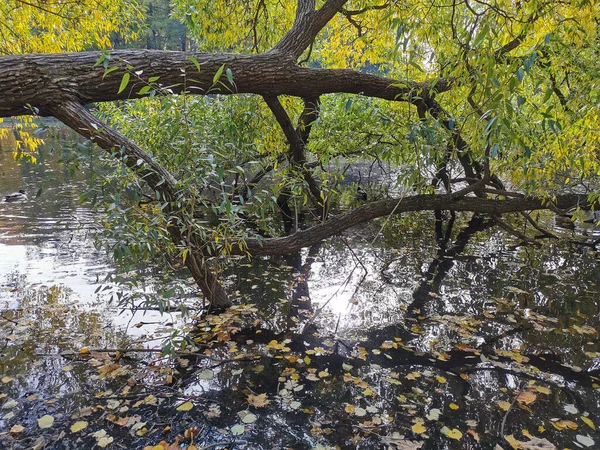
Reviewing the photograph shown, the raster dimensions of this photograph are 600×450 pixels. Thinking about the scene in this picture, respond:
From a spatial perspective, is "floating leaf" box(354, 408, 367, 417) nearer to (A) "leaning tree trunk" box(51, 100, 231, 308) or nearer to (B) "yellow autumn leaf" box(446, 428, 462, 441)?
(B) "yellow autumn leaf" box(446, 428, 462, 441)

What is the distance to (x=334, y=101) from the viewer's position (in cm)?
720

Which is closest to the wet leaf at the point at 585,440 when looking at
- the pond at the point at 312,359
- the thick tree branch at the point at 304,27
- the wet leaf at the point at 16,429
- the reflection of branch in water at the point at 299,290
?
the pond at the point at 312,359

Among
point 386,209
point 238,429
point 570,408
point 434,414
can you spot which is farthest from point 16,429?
point 386,209

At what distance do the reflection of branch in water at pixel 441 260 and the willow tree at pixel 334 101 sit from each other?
120 centimetres

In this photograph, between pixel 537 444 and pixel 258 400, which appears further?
pixel 258 400

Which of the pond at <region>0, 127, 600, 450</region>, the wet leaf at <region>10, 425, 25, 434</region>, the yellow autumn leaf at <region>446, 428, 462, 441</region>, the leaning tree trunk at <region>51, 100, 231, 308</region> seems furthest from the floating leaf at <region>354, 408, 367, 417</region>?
the wet leaf at <region>10, 425, 25, 434</region>

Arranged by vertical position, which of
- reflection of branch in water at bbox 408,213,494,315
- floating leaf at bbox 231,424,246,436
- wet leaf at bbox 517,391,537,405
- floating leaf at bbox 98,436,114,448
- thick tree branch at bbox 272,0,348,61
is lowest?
floating leaf at bbox 98,436,114,448

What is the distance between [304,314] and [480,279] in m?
3.01

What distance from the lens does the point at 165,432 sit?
3014 mm

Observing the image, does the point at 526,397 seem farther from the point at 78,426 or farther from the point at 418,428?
the point at 78,426

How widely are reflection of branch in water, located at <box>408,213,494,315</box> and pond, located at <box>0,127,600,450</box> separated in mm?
44

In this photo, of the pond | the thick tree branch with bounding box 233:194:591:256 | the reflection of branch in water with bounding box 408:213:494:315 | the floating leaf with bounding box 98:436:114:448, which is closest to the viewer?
the floating leaf with bounding box 98:436:114:448

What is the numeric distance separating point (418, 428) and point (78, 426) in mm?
2527

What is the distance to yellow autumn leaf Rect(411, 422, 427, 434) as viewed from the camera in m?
3.06
